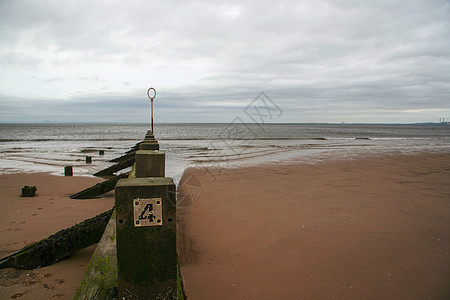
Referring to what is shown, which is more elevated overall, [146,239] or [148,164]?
[148,164]

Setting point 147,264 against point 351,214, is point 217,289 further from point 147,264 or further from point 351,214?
point 351,214

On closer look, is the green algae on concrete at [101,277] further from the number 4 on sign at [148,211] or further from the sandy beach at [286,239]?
the sandy beach at [286,239]

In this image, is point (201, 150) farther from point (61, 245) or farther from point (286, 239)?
point (61, 245)

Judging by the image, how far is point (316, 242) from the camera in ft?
15.7

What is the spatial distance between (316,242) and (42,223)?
5.17 m

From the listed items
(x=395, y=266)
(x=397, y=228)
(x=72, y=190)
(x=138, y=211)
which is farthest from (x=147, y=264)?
(x=72, y=190)

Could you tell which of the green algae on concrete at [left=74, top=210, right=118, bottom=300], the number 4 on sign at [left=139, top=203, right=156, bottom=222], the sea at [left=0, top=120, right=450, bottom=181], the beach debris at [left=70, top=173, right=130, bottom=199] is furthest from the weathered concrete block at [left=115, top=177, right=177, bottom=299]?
the sea at [left=0, top=120, right=450, bottom=181]

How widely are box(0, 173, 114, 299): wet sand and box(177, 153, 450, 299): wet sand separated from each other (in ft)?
4.93

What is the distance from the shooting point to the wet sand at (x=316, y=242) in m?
3.61

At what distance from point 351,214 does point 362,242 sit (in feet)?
4.65

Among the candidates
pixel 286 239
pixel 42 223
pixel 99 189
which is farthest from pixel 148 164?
pixel 99 189

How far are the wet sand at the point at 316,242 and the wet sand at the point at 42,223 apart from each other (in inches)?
59.2

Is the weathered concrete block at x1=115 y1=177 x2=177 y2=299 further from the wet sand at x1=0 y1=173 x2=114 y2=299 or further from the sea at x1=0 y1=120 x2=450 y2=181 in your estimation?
the sea at x1=0 y1=120 x2=450 y2=181

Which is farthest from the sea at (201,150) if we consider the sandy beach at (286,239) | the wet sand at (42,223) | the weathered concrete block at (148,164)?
the weathered concrete block at (148,164)
